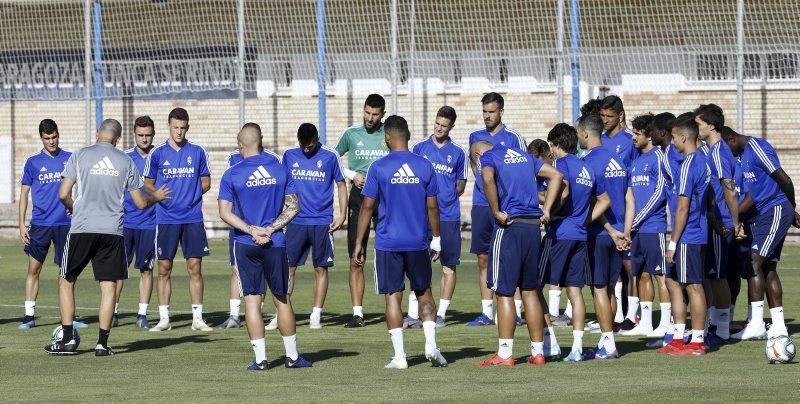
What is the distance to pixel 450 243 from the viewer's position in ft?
53.6

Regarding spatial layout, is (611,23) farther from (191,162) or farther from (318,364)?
(318,364)

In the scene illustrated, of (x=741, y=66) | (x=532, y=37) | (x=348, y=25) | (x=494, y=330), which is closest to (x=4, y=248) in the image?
(x=348, y=25)

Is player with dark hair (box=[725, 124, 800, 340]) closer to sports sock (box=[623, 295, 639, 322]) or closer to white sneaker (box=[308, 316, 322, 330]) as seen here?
sports sock (box=[623, 295, 639, 322])

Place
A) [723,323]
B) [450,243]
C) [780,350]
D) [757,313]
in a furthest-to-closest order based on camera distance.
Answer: [450,243] → [757,313] → [723,323] → [780,350]

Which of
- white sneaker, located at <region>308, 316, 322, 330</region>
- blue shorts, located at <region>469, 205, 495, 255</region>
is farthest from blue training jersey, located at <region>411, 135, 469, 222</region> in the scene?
white sneaker, located at <region>308, 316, 322, 330</region>

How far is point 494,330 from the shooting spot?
15438mm

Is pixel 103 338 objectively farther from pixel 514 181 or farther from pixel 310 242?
pixel 514 181

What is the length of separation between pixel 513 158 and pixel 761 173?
343 cm

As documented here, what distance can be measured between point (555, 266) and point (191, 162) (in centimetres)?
471

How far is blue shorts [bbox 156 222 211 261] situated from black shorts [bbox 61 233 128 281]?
7.29ft

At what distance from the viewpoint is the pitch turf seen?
10.6 meters

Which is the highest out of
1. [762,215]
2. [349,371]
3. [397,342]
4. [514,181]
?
[514,181]

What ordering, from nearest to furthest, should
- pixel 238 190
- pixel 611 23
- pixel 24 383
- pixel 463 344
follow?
pixel 24 383, pixel 238 190, pixel 463 344, pixel 611 23

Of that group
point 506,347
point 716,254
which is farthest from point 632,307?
point 506,347
